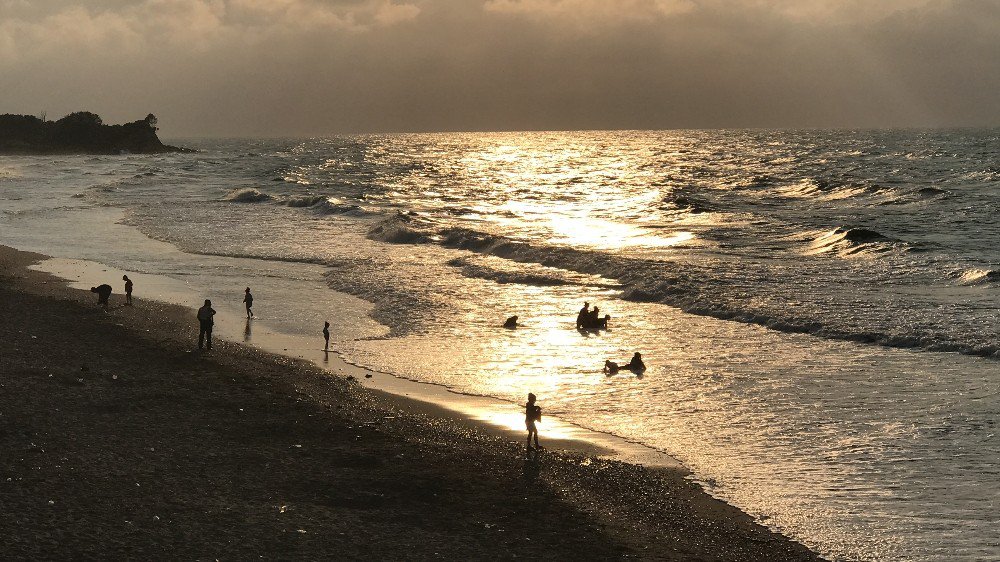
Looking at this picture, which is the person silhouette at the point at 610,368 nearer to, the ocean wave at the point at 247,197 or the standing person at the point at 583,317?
the standing person at the point at 583,317

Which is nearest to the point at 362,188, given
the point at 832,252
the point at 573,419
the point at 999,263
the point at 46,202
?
the point at 46,202

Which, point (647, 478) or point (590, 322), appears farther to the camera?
point (590, 322)

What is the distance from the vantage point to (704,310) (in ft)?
98.0

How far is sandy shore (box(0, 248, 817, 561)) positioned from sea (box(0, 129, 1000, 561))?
2.05 metres

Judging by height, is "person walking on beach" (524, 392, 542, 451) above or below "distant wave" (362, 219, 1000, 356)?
below

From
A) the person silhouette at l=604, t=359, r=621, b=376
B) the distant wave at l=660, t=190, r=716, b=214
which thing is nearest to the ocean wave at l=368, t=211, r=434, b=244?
the distant wave at l=660, t=190, r=716, b=214

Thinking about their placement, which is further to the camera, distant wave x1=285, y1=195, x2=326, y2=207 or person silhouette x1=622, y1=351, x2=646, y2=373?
distant wave x1=285, y1=195, x2=326, y2=207

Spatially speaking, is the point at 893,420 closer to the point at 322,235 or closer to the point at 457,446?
the point at 457,446

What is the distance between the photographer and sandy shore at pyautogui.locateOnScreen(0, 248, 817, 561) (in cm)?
1208

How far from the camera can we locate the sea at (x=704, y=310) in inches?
595

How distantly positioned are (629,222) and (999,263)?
2586 cm

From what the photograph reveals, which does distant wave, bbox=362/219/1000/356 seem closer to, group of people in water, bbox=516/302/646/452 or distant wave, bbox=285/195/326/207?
group of people in water, bbox=516/302/646/452

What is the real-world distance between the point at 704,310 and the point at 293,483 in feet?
61.0

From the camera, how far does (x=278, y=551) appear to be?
1173 cm
